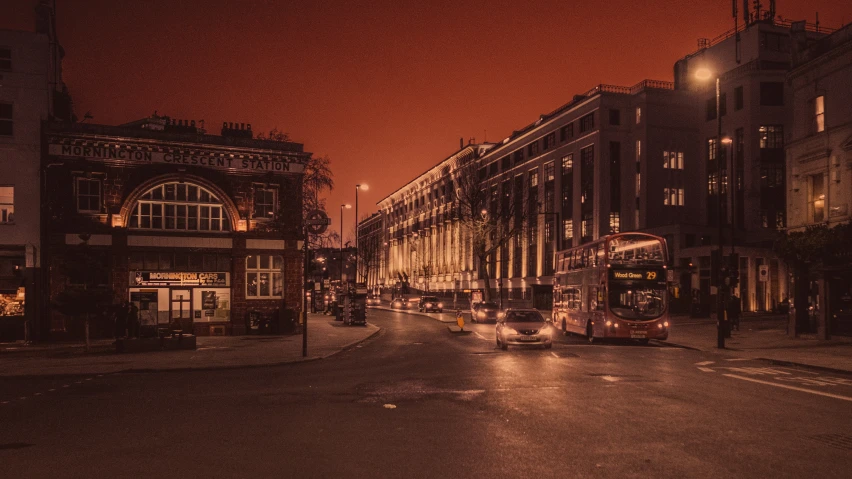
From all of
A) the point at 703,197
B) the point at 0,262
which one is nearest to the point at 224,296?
the point at 0,262

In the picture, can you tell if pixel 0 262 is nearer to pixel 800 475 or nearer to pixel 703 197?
pixel 800 475

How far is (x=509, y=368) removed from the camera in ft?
63.0

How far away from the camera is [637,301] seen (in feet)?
91.8

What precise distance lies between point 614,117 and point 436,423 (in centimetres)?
6116

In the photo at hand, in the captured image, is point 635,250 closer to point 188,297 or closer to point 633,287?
point 633,287

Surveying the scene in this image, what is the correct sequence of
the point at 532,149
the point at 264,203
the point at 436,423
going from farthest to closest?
the point at 532,149 < the point at 264,203 < the point at 436,423

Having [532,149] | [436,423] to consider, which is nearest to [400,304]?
[532,149]

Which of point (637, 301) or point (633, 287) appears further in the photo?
point (637, 301)

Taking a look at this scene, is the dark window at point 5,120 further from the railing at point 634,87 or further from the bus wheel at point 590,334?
the railing at point 634,87

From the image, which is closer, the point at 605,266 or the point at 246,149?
the point at 605,266

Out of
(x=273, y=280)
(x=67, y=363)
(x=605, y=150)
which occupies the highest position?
(x=605, y=150)

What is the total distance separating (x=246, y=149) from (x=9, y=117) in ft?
34.0

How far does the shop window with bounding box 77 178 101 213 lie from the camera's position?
107 ft

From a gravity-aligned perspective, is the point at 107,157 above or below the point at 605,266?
above
